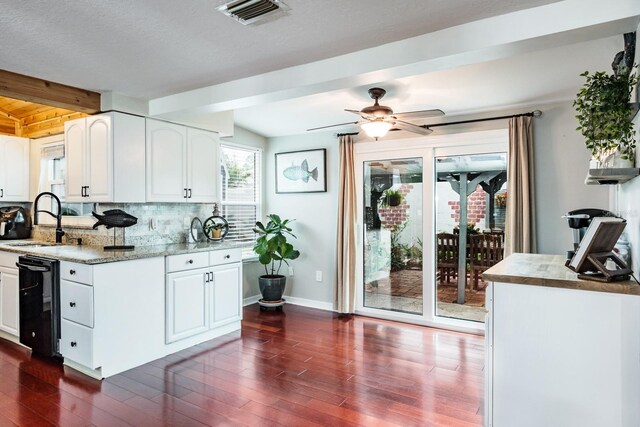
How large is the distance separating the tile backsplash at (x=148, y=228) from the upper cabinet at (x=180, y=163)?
252mm

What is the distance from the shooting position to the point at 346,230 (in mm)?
4738

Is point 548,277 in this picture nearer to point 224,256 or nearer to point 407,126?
point 407,126

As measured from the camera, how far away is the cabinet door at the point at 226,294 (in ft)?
12.7

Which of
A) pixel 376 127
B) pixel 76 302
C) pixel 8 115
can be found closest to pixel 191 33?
pixel 376 127

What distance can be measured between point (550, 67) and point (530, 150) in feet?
3.05

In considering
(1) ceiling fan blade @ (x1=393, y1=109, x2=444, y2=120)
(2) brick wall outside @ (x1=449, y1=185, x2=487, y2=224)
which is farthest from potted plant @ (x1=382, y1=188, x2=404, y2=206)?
(1) ceiling fan blade @ (x1=393, y1=109, x2=444, y2=120)

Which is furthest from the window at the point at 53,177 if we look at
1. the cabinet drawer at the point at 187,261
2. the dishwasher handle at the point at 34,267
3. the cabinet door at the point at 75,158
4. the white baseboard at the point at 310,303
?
the white baseboard at the point at 310,303

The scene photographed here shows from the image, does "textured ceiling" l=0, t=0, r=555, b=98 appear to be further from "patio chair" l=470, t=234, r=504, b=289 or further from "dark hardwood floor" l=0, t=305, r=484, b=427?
"patio chair" l=470, t=234, r=504, b=289

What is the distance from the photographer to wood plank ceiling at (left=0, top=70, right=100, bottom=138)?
10.0 feet

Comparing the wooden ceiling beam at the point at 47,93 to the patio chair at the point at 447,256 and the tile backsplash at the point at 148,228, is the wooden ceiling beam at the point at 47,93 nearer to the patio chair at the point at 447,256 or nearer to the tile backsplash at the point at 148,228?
the tile backsplash at the point at 148,228

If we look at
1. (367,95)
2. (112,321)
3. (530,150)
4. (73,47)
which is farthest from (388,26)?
(112,321)

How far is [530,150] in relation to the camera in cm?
372

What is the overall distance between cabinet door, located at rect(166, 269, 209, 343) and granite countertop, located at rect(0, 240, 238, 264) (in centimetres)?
23

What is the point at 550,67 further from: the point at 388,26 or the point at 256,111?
the point at 256,111
